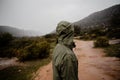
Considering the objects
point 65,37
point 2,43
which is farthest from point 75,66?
point 2,43

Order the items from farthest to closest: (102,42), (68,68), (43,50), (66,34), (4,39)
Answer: (4,39)
(102,42)
(43,50)
(66,34)
(68,68)

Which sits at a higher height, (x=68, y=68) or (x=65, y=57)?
(x=65, y=57)

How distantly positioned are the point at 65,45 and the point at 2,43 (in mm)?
20746

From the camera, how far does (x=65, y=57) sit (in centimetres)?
151

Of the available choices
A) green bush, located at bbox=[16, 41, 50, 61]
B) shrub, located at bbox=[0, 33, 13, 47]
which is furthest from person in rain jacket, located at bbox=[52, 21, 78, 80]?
shrub, located at bbox=[0, 33, 13, 47]

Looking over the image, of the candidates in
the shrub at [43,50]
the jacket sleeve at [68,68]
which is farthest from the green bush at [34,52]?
the jacket sleeve at [68,68]

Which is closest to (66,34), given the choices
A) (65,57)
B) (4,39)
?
(65,57)

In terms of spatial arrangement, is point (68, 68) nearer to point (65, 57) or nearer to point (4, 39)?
point (65, 57)

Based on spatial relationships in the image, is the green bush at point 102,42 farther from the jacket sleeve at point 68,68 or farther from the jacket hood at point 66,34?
the jacket sleeve at point 68,68

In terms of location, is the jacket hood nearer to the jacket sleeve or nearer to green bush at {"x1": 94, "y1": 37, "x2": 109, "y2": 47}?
the jacket sleeve

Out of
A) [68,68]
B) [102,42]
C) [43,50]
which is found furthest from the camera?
[102,42]

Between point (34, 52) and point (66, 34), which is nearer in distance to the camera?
point (66, 34)

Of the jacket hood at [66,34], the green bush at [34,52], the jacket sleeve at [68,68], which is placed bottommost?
the green bush at [34,52]

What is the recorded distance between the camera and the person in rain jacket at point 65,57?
1.50 meters
